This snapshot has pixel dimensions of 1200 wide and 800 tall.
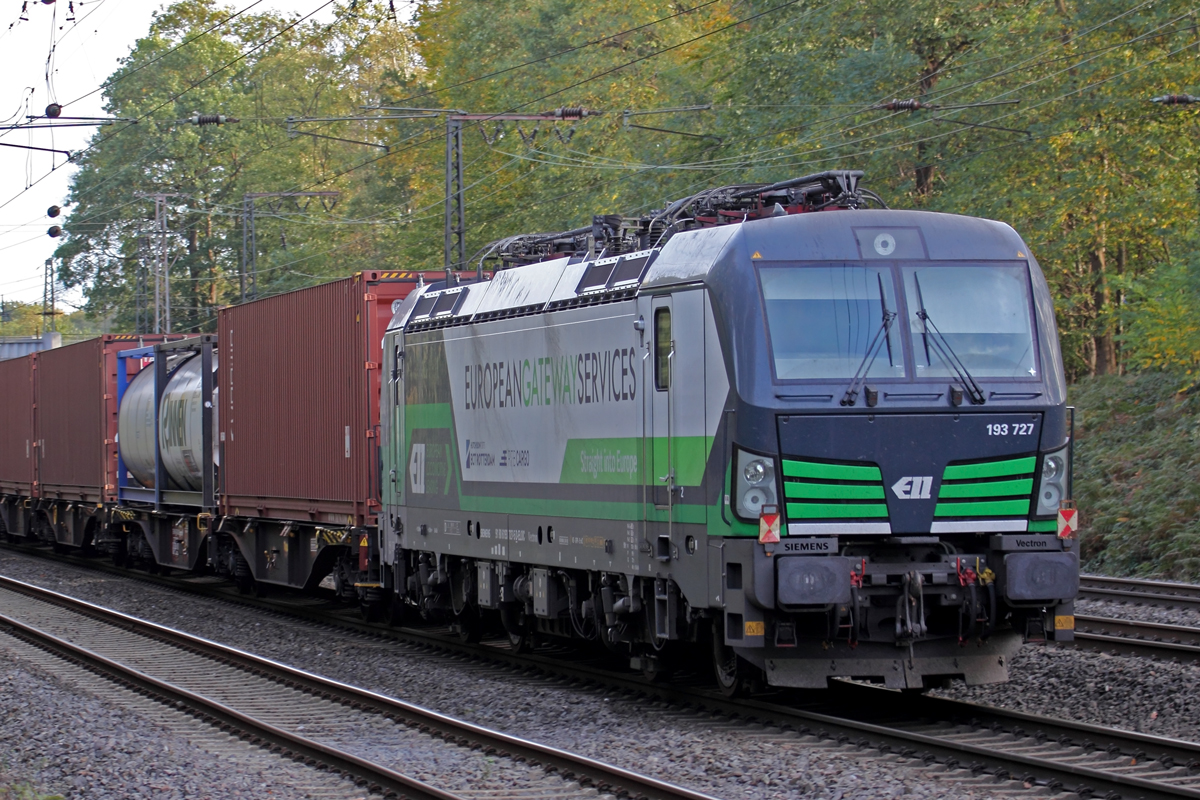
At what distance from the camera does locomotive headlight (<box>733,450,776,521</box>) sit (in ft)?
32.4

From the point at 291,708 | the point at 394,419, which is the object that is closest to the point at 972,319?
the point at 291,708

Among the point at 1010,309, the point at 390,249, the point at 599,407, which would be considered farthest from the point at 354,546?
the point at 390,249

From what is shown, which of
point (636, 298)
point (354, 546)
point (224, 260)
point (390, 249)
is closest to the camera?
point (636, 298)

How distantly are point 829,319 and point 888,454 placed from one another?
0.99 metres

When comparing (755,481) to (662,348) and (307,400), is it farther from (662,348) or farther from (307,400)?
(307,400)

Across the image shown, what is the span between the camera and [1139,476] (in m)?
23.3

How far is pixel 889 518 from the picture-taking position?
395 inches

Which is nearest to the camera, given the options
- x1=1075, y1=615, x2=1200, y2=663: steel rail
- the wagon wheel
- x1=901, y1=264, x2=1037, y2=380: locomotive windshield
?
x1=901, y1=264, x2=1037, y2=380: locomotive windshield

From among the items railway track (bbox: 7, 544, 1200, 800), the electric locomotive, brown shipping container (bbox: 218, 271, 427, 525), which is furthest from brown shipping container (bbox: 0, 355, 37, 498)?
the electric locomotive

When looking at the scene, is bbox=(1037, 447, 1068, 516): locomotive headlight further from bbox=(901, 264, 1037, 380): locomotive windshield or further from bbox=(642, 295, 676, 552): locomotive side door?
bbox=(642, 295, 676, 552): locomotive side door

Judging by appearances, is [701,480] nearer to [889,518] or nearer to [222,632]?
[889,518]

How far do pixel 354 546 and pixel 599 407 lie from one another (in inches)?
254

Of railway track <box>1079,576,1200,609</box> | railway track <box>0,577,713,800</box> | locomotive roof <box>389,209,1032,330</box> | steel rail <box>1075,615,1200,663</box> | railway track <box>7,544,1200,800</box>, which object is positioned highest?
locomotive roof <box>389,209,1032,330</box>

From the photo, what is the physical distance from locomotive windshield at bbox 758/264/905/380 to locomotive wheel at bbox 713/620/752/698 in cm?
218
